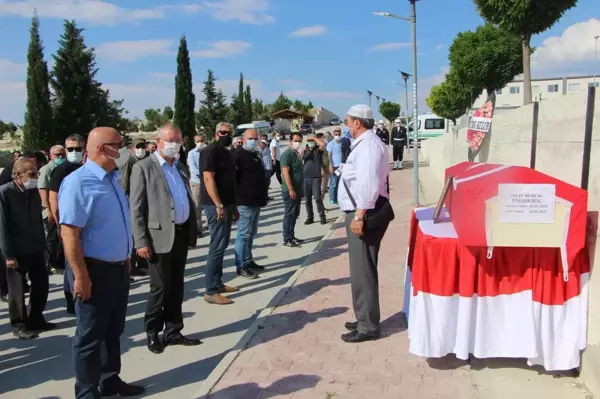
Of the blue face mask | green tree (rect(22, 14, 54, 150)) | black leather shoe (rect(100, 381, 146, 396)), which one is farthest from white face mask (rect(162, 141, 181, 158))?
green tree (rect(22, 14, 54, 150))

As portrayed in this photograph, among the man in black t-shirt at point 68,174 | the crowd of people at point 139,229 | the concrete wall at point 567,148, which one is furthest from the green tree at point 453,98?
the man in black t-shirt at point 68,174

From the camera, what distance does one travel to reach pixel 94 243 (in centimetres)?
344

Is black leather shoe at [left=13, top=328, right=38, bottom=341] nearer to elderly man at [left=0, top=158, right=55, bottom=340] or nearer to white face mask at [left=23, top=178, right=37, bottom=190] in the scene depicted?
elderly man at [left=0, top=158, right=55, bottom=340]

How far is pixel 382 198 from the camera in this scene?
4.54m

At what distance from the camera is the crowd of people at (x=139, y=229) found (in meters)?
3.44

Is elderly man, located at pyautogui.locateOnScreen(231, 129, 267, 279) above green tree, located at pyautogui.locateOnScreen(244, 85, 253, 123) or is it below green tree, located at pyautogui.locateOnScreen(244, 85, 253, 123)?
below

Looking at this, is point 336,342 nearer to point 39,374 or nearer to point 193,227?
point 193,227

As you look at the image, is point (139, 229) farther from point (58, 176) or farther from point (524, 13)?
point (524, 13)

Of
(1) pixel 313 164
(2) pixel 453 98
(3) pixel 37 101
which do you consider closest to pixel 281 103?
(2) pixel 453 98

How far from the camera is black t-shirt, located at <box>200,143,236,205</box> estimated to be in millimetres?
5922

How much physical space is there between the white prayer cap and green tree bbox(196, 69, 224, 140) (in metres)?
51.4

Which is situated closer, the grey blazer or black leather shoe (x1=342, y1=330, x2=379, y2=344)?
the grey blazer

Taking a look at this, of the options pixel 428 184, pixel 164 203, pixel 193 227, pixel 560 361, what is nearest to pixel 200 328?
pixel 193 227

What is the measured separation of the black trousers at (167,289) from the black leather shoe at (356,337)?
157 cm
